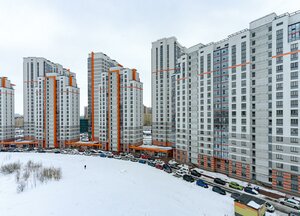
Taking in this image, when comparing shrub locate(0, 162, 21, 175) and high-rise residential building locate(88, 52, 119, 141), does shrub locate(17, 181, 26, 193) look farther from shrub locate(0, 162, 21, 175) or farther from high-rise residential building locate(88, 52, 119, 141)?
high-rise residential building locate(88, 52, 119, 141)

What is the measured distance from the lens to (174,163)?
57.5 meters

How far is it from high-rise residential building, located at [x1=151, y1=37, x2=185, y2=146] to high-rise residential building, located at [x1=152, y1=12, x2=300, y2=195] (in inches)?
702

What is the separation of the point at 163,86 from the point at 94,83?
4082 cm

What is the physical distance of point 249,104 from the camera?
141ft

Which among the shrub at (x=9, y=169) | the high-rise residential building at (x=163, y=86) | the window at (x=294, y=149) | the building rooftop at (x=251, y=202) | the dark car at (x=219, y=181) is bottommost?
the dark car at (x=219, y=181)

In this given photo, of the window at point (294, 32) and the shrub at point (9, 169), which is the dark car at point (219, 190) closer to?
the window at point (294, 32)

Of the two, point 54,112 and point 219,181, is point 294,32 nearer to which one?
point 219,181

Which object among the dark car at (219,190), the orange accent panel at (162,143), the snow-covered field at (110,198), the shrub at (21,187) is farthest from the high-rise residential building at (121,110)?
the dark car at (219,190)

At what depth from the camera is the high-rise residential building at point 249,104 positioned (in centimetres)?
3656

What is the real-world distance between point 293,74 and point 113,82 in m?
67.1

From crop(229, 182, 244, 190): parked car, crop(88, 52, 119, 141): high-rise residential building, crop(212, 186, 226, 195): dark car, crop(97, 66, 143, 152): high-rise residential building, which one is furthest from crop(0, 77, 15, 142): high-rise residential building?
crop(229, 182, 244, 190): parked car

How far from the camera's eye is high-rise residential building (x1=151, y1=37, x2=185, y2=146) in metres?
76.7

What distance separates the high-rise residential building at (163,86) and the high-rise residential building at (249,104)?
58.5ft

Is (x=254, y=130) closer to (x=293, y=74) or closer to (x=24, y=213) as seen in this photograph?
(x=293, y=74)
